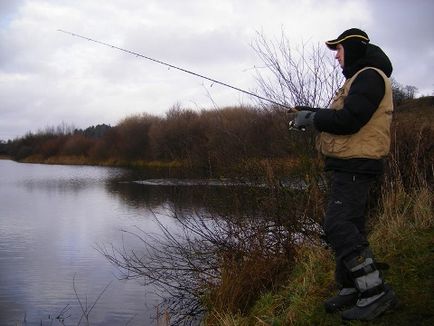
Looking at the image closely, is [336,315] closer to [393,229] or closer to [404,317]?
[404,317]

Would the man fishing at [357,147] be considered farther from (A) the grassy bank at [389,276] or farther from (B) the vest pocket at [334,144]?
(A) the grassy bank at [389,276]

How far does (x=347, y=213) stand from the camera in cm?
323

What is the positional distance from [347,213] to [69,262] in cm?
823

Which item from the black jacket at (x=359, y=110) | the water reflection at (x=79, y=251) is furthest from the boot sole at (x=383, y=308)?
the water reflection at (x=79, y=251)

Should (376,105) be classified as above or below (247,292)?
above

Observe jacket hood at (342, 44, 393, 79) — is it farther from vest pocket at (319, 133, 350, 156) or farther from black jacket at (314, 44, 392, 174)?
vest pocket at (319, 133, 350, 156)

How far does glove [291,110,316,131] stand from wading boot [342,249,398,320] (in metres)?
0.93

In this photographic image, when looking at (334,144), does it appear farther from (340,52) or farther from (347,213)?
(340,52)

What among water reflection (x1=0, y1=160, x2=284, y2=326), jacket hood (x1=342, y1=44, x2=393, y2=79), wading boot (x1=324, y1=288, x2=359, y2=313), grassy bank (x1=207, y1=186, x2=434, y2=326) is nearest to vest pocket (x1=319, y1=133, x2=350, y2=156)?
jacket hood (x1=342, y1=44, x2=393, y2=79)

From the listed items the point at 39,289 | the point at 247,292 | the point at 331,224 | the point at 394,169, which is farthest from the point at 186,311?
the point at 331,224

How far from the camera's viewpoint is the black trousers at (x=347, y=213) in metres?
3.20

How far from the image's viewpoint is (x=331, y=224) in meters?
3.26

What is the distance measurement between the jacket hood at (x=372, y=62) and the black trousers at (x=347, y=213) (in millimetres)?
711

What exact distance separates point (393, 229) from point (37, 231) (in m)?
11.0
